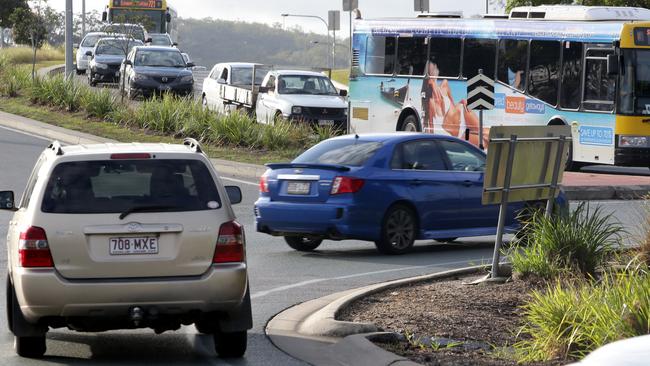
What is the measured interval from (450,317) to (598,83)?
51.2ft

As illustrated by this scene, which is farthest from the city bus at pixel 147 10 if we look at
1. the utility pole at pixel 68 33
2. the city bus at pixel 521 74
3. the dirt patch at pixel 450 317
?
the dirt patch at pixel 450 317

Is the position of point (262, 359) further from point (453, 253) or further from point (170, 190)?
point (453, 253)

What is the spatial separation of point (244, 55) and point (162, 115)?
417 ft

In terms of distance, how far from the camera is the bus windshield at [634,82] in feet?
80.7

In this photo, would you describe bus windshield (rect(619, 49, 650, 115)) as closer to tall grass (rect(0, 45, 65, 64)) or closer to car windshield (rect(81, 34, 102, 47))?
car windshield (rect(81, 34, 102, 47))

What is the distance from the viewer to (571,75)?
2575 cm

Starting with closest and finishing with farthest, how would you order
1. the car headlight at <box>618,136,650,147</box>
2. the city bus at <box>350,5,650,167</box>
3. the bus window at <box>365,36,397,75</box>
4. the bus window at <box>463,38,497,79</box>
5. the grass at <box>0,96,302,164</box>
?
the car headlight at <box>618,136,650,147</box>, the city bus at <box>350,5,650,167</box>, the grass at <box>0,96,302,164</box>, the bus window at <box>463,38,497,79</box>, the bus window at <box>365,36,397,75</box>

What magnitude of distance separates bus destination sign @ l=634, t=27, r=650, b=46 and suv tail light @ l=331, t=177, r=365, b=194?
1106cm

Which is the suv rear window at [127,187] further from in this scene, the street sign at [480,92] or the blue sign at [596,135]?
the blue sign at [596,135]

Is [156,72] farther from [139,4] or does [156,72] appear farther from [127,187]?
[127,187]

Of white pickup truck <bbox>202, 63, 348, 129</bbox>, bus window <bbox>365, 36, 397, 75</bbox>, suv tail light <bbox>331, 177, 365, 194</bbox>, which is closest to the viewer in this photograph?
suv tail light <bbox>331, 177, 365, 194</bbox>

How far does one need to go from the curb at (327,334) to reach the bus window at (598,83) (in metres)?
14.0

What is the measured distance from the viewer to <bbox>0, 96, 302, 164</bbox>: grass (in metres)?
26.9

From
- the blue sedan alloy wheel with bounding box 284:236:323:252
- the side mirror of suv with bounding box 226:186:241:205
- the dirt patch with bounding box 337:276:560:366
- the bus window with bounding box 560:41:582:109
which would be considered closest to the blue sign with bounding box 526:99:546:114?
the bus window with bounding box 560:41:582:109
